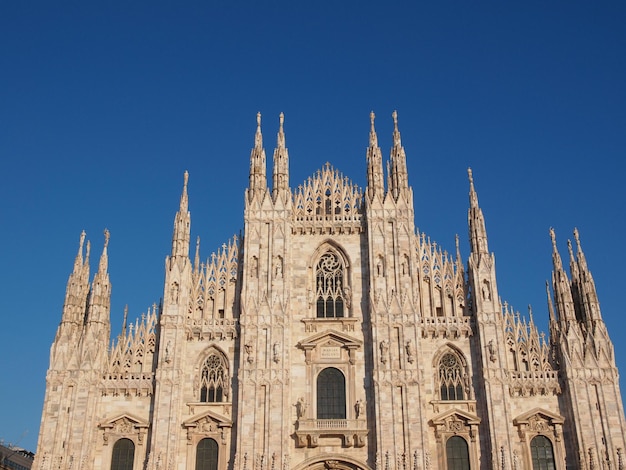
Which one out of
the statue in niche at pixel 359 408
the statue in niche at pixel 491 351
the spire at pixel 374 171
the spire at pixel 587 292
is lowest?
the statue in niche at pixel 359 408

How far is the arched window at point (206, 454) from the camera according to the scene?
31.1 meters

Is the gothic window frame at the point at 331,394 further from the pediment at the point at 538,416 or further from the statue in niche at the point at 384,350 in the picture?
the pediment at the point at 538,416

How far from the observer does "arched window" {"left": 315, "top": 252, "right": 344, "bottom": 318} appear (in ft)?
111

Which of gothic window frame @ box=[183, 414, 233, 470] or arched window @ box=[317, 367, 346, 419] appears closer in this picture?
gothic window frame @ box=[183, 414, 233, 470]

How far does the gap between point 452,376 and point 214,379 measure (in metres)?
10.5

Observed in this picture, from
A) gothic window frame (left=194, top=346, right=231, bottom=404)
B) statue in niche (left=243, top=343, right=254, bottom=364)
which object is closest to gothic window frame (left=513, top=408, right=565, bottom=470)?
statue in niche (left=243, top=343, right=254, bottom=364)

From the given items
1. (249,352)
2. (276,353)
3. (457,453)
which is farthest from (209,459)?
(457,453)

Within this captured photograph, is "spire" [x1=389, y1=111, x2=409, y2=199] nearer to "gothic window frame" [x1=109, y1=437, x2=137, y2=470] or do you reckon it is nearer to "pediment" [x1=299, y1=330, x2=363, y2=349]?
"pediment" [x1=299, y1=330, x2=363, y2=349]

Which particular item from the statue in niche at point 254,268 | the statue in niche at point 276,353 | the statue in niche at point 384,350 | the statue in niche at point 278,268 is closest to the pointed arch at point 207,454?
the statue in niche at point 276,353

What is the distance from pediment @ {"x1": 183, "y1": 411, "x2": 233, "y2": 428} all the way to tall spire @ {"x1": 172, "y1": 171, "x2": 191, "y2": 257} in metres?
7.60

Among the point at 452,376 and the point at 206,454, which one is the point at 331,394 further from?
the point at 206,454

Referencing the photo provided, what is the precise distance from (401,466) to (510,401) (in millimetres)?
5503

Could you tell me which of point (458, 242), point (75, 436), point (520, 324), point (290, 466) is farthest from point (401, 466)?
point (75, 436)

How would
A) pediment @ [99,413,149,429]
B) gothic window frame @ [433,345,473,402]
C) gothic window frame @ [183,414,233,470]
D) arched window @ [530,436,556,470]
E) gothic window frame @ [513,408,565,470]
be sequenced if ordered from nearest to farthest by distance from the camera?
1. arched window @ [530,436,556,470]
2. gothic window frame @ [513,408,565,470]
3. gothic window frame @ [183,414,233,470]
4. pediment @ [99,413,149,429]
5. gothic window frame @ [433,345,473,402]
